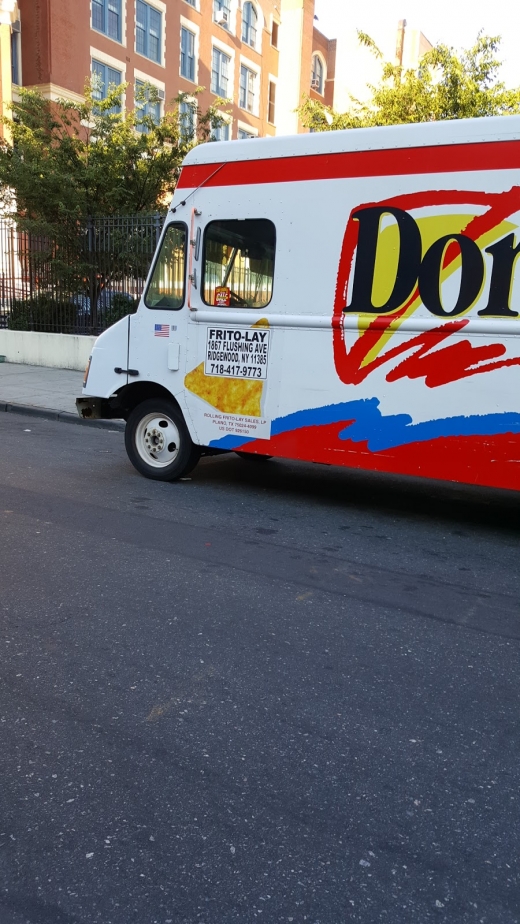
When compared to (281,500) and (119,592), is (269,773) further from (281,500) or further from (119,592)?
(281,500)

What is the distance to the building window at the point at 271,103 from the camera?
147ft

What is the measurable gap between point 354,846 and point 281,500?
4.56 meters

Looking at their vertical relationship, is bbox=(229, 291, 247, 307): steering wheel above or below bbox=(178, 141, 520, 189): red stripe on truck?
below

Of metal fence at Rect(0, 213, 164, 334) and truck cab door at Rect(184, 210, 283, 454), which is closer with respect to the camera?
Answer: truck cab door at Rect(184, 210, 283, 454)

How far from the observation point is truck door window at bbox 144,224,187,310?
270 inches

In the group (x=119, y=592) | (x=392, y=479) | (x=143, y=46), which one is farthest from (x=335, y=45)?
(x=119, y=592)

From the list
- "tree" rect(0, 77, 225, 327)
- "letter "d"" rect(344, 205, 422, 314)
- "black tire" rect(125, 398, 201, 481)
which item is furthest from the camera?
"tree" rect(0, 77, 225, 327)

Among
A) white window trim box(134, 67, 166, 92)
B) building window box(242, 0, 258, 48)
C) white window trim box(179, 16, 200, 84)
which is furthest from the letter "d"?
building window box(242, 0, 258, 48)

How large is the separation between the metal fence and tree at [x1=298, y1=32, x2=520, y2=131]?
6166 millimetres

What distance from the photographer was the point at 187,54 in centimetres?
3669

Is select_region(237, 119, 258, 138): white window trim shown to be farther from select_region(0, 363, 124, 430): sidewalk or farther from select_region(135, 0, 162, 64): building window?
select_region(0, 363, 124, 430): sidewalk

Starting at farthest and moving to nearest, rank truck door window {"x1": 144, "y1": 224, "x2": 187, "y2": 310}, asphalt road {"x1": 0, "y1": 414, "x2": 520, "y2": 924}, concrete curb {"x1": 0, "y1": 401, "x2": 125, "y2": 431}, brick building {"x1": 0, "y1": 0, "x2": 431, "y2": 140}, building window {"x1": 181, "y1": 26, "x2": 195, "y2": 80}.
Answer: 1. building window {"x1": 181, "y1": 26, "x2": 195, "y2": 80}
2. brick building {"x1": 0, "y1": 0, "x2": 431, "y2": 140}
3. concrete curb {"x1": 0, "y1": 401, "x2": 125, "y2": 431}
4. truck door window {"x1": 144, "y1": 224, "x2": 187, "y2": 310}
5. asphalt road {"x1": 0, "y1": 414, "x2": 520, "y2": 924}

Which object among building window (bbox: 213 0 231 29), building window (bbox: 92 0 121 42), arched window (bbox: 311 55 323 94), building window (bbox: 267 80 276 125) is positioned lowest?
building window (bbox: 92 0 121 42)

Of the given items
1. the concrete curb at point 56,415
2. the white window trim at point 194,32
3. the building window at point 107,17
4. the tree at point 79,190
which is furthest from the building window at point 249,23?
the concrete curb at point 56,415
